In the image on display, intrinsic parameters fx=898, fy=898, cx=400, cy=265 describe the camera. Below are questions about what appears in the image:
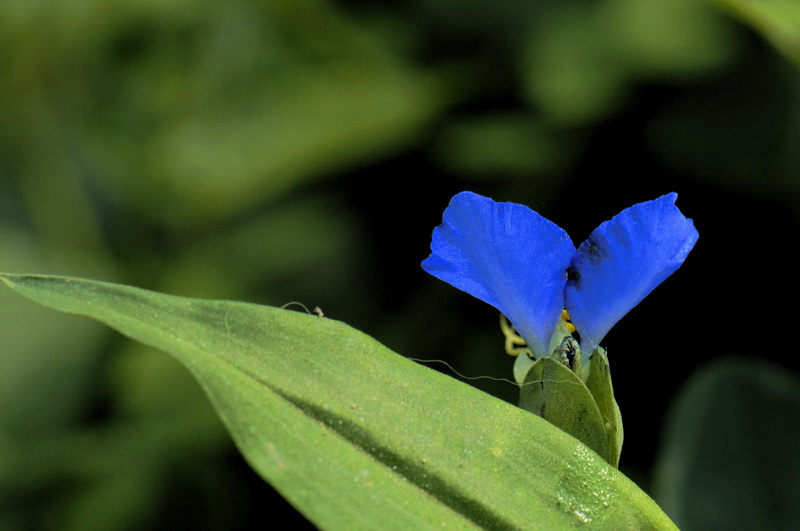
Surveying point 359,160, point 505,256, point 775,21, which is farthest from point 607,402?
point 359,160

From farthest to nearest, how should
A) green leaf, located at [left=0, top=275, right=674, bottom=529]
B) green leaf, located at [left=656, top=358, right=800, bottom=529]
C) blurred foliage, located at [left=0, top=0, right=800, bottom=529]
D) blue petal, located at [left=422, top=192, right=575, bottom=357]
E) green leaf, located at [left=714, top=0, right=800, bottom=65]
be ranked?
blurred foliage, located at [left=0, top=0, right=800, bottom=529], green leaf, located at [left=656, top=358, right=800, bottom=529], green leaf, located at [left=714, top=0, right=800, bottom=65], blue petal, located at [left=422, top=192, right=575, bottom=357], green leaf, located at [left=0, top=275, right=674, bottom=529]

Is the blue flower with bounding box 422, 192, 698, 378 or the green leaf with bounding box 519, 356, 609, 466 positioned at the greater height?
the blue flower with bounding box 422, 192, 698, 378

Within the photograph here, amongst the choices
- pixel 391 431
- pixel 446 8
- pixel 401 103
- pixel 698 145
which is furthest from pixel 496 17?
pixel 391 431

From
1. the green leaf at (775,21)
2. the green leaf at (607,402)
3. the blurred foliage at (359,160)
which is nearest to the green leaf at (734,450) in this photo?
the blurred foliage at (359,160)

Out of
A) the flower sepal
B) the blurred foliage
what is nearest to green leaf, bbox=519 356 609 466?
the flower sepal

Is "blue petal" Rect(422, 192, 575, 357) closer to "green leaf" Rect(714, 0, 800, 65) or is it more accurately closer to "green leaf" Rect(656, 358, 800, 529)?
"green leaf" Rect(714, 0, 800, 65)

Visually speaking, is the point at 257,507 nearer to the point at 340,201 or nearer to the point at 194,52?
the point at 340,201

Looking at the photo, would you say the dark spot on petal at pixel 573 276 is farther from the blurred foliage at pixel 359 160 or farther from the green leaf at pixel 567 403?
the blurred foliage at pixel 359 160

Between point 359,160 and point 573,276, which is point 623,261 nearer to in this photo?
point 573,276
